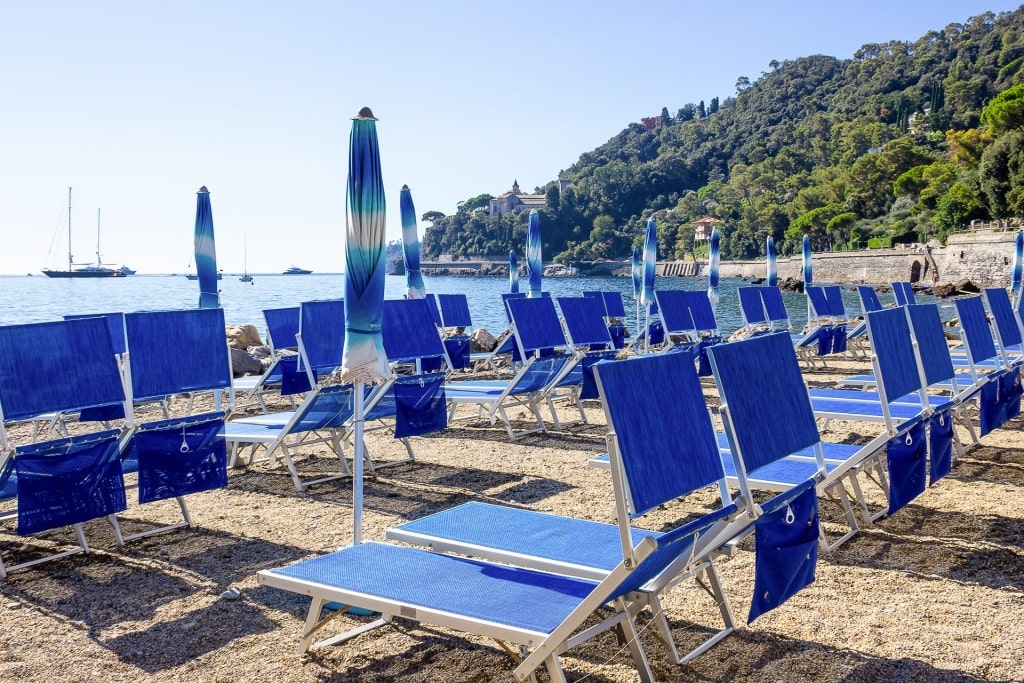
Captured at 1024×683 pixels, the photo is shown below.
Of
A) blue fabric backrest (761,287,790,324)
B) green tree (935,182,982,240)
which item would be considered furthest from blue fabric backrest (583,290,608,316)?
green tree (935,182,982,240)

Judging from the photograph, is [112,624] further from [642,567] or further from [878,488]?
[878,488]

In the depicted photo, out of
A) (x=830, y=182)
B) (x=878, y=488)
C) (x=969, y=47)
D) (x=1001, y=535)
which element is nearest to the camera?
(x=1001, y=535)

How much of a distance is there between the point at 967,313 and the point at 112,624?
5375mm

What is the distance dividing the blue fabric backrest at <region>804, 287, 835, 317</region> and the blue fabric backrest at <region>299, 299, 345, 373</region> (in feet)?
30.0

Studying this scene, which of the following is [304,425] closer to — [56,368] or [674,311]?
[56,368]

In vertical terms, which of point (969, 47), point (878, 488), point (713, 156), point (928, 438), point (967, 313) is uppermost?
point (969, 47)

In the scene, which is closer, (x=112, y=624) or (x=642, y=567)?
(x=642, y=567)

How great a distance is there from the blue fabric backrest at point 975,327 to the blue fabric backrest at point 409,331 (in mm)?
3712

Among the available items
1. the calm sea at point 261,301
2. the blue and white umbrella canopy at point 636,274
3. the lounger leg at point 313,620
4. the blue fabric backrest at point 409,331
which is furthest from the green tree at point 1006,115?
the lounger leg at point 313,620

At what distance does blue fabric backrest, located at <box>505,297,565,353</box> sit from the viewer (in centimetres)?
711

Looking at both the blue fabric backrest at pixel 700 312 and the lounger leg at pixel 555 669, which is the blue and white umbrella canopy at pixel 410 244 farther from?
the lounger leg at pixel 555 669

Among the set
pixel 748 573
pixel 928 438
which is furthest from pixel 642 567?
pixel 928 438

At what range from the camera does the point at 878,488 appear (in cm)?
506

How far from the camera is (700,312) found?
10242 millimetres
